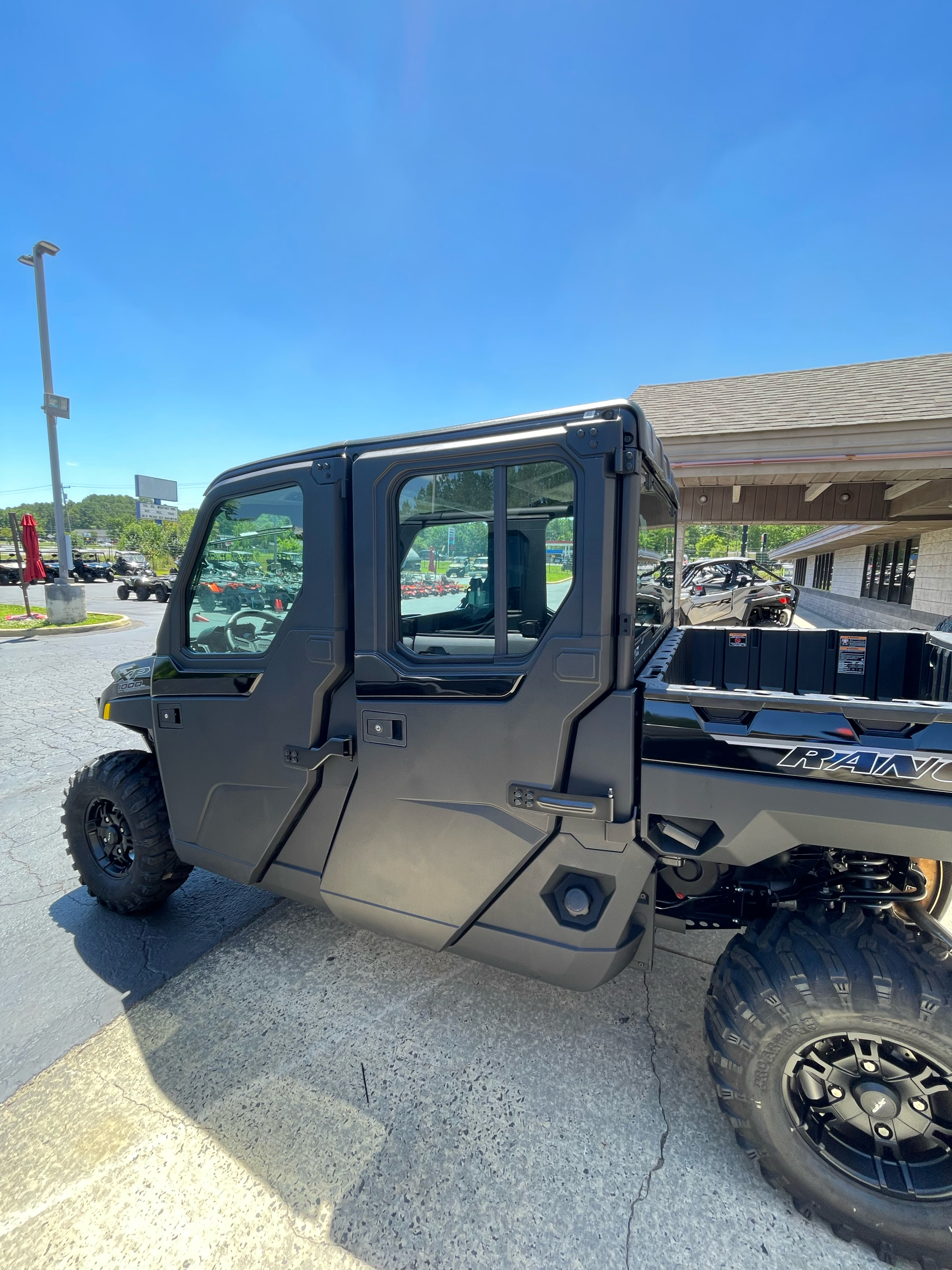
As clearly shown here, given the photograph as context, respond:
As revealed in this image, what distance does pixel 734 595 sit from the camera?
40.7 feet

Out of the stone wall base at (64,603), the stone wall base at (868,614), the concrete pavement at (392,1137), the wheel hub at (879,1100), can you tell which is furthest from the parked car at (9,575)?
the wheel hub at (879,1100)

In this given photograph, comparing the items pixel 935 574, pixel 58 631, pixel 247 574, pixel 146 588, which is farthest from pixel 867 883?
pixel 146 588

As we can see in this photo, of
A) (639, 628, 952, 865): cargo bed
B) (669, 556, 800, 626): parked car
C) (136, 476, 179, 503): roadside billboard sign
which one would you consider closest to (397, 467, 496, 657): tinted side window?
(639, 628, 952, 865): cargo bed

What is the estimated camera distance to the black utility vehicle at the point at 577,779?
5.11 feet

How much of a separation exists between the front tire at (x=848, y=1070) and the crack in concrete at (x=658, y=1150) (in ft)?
0.89

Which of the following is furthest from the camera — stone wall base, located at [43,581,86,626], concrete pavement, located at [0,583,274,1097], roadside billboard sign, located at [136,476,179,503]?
roadside billboard sign, located at [136,476,179,503]

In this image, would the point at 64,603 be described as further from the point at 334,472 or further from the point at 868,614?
the point at 868,614

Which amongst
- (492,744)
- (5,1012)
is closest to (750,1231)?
(492,744)

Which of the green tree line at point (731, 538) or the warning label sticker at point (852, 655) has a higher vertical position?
the green tree line at point (731, 538)

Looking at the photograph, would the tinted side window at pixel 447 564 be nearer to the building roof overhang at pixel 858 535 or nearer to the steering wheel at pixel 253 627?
the steering wheel at pixel 253 627

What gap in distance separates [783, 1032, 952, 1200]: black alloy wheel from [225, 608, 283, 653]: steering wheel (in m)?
2.20

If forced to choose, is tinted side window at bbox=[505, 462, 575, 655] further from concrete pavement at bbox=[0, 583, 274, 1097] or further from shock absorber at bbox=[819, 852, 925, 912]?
concrete pavement at bbox=[0, 583, 274, 1097]

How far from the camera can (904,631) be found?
279 cm

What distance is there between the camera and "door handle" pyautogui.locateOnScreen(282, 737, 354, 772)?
7.00ft
